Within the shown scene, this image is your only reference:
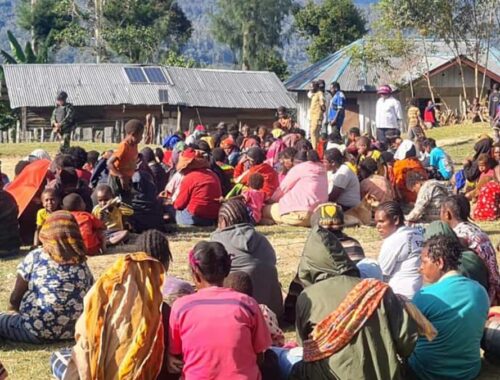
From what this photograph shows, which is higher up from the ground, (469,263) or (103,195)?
(469,263)

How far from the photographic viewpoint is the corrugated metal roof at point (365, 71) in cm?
3828

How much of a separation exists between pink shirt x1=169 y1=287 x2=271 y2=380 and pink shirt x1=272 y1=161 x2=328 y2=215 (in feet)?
22.8

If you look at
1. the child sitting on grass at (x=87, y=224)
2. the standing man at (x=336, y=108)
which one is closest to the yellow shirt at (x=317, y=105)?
the standing man at (x=336, y=108)

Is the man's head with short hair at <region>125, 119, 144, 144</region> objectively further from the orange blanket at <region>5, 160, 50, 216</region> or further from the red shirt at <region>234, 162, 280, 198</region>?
the red shirt at <region>234, 162, 280, 198</region>

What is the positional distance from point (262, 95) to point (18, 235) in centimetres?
2824

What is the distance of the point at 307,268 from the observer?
639 centimetres

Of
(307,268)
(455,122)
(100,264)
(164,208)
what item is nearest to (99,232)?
(100,264)

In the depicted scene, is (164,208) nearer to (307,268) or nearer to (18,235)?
(18,235)

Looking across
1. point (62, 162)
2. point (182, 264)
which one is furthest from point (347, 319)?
point (62, 162)

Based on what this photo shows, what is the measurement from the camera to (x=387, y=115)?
17.5 meters

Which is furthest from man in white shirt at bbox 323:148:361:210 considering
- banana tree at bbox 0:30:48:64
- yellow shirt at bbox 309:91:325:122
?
banana tree at bbox 0:30:48:64

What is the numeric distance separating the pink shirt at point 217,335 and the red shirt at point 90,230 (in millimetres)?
4605

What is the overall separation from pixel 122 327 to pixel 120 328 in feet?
0.04

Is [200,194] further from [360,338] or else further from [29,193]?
[360,338]
